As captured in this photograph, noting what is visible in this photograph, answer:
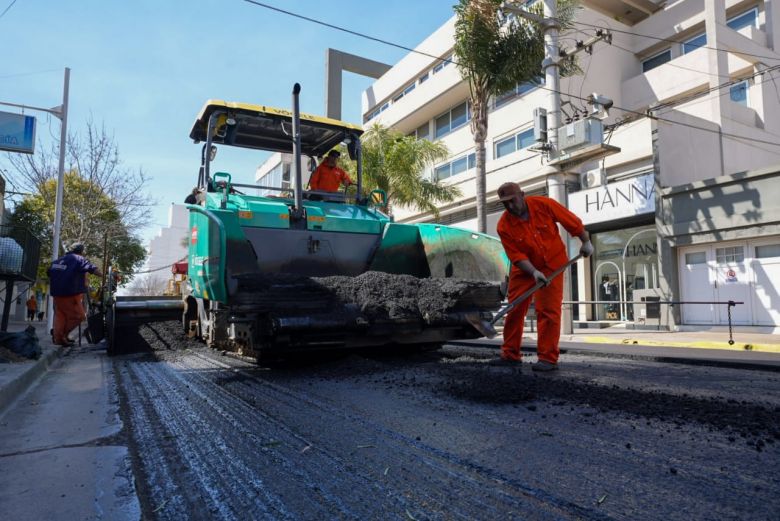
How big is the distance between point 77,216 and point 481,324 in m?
Answer: 18.2

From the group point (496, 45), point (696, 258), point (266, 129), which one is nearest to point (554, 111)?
point (496, 45)

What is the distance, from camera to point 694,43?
18.2 meters

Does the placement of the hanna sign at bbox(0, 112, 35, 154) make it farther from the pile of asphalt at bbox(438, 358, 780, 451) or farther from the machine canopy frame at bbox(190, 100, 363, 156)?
the pile of asphalt at bbox(438, 358, 780, 451)

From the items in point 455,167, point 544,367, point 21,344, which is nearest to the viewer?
point 544,367

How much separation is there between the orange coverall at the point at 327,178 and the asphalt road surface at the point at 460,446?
289cm

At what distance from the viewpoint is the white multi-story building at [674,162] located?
42.2 ft

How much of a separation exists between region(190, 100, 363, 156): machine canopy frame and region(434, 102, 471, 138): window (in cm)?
1750

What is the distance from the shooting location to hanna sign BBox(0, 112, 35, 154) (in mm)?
13719

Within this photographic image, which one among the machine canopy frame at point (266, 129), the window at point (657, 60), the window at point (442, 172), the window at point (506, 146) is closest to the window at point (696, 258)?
the window at point (506, 146)

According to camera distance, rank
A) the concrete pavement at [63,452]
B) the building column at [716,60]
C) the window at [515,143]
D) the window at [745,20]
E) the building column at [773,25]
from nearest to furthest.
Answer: the concrete pavement at [63,452]
the building column at [716,60]
the building column at [773,25]
the window at [745,20]
the window at [515,143]

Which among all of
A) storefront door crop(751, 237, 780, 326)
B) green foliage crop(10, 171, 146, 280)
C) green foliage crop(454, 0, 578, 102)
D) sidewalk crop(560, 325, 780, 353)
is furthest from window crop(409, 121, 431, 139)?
storefront door crop(751, 237, 780, 326)

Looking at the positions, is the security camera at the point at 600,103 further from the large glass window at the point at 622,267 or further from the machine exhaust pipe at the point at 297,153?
the machine exhaust pipe at the point at 297,153

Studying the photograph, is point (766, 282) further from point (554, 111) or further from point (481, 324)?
point (481, 324)

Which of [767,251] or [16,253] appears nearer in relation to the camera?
[16,253]
